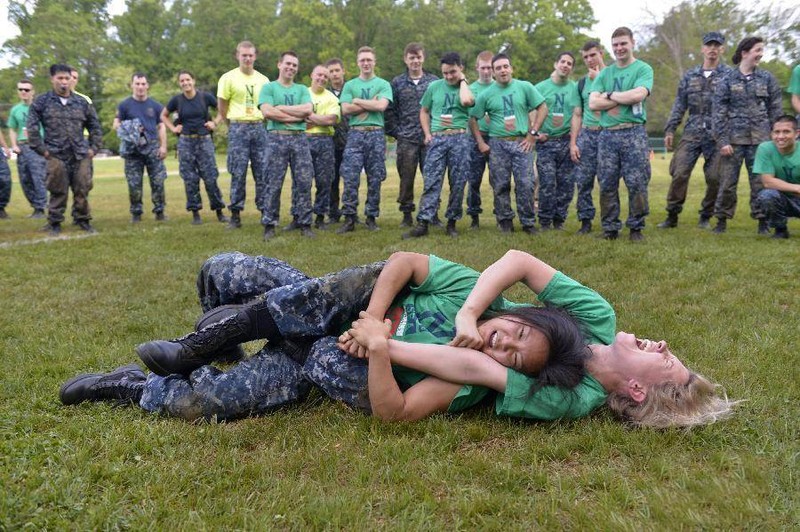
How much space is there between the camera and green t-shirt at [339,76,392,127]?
26.0ft

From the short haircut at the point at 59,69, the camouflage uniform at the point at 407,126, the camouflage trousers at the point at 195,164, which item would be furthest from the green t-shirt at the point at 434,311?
the short haircut at the point at 59,69

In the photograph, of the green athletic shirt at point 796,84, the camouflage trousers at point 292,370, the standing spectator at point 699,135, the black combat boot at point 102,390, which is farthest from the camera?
the standing spectator at point 699,135

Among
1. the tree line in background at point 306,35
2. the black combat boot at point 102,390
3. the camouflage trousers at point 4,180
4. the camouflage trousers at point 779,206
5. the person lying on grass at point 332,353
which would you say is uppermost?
the tree line in background at point 306,35

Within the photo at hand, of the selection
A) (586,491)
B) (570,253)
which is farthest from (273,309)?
(570,253)

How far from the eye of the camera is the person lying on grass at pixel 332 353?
263 centimetres

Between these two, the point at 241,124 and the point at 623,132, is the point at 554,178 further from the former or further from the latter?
the point at 241,124

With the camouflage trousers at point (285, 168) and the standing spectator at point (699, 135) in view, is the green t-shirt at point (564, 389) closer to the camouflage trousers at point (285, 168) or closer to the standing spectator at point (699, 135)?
the camouflage trousers at point (285, 168)

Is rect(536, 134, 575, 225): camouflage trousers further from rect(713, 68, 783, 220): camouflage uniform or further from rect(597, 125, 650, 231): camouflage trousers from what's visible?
rect(713, 68, 783, 220): camouflage uniform

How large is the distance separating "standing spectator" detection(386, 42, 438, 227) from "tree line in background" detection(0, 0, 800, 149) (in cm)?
3351

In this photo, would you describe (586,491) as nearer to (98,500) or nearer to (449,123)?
(98,500)

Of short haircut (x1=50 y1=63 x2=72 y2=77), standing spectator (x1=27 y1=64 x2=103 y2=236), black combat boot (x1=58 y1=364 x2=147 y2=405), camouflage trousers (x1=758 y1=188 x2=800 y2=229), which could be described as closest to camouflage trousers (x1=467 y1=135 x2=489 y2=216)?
camouflage trousers (x1=758 y1=188 x2=800 y2=229)

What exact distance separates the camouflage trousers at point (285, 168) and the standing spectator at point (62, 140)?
2.60 meters

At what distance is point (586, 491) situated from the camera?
2.23 metres

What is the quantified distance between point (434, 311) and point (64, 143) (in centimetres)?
733
